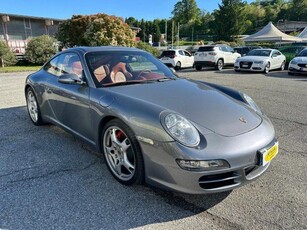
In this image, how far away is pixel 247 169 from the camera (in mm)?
2367

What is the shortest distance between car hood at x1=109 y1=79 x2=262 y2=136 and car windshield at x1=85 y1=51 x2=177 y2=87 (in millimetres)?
222

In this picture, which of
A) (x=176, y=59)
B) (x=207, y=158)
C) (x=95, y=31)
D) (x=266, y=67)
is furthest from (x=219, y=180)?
(x=95, y=31)

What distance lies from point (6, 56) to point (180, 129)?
63.2 feet

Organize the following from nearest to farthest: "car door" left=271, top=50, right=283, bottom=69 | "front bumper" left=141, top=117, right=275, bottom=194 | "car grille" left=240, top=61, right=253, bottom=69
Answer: "front bumper" left=141, top=117, right=275, bottom=194
"car grille" left=240, top=61, right=253, bottom=69
"car door" left=271, top=50, right=283, bottom=69

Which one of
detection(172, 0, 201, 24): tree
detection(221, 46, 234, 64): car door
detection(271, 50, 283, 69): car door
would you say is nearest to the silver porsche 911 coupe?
detection(271, 50, 283, 69): car door

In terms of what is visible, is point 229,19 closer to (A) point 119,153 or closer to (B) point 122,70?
(B) point 122,70

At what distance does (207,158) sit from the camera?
2199 mm

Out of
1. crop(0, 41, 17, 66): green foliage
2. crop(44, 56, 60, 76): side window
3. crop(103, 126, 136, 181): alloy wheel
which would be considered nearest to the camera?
crop(103, 126, 136, 181): alloy wheel

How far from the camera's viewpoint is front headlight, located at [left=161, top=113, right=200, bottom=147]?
228 cm

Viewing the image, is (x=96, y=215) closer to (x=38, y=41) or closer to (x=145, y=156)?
(x=145, y=156)

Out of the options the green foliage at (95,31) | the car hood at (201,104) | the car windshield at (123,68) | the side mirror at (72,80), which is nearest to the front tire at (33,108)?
the side mirror at (72,80)

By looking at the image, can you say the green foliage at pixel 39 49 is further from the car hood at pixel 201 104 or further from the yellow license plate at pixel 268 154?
the yellow license plate at pixel 268 154

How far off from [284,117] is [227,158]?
402cm

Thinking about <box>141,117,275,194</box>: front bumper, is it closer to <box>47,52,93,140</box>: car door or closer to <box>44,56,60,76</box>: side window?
<box>47,52,93,140</box>: car door
